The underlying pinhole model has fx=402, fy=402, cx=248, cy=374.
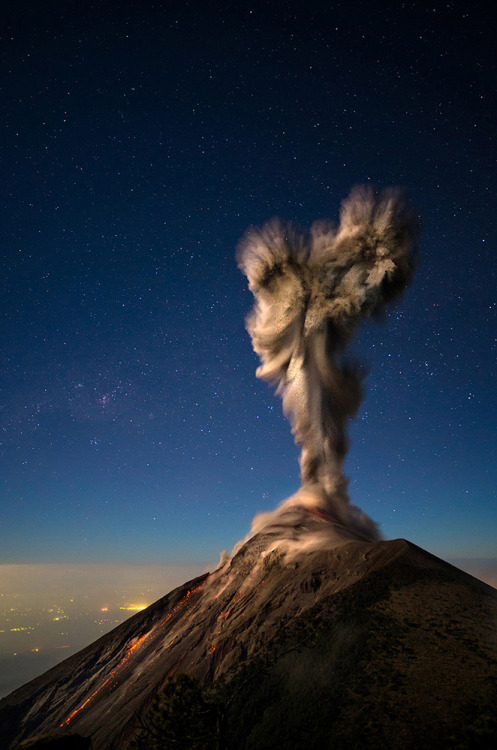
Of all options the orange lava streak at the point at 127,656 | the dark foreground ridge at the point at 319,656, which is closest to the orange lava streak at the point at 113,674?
the orange lava streak at the point at 127,656

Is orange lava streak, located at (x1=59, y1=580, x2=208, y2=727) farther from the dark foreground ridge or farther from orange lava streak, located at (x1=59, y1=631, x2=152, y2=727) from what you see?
the dark foreground ridge

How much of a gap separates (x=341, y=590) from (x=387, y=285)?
4065 centimetres

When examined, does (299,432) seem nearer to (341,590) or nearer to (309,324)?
(309,324)

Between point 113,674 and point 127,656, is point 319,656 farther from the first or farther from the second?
point 127,656

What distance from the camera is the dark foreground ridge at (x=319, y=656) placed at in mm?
19391

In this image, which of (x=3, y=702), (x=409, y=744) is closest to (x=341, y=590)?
(x=409, y=744)

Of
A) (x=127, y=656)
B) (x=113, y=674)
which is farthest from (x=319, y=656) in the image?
(x=127, y=656)

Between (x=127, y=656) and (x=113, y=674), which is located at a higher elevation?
(x=127, y=656)

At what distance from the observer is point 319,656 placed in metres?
25.4

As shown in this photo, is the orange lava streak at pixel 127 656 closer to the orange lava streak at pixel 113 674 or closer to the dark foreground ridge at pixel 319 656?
the orange lava streak at pixel 113 674

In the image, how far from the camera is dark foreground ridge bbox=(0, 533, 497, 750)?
19391 mm

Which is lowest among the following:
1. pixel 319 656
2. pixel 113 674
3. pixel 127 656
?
pixel 113 674

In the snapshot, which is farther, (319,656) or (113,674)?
(113,674)

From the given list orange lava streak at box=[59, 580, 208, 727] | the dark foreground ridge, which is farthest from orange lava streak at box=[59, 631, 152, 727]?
the dark foreground ridge
